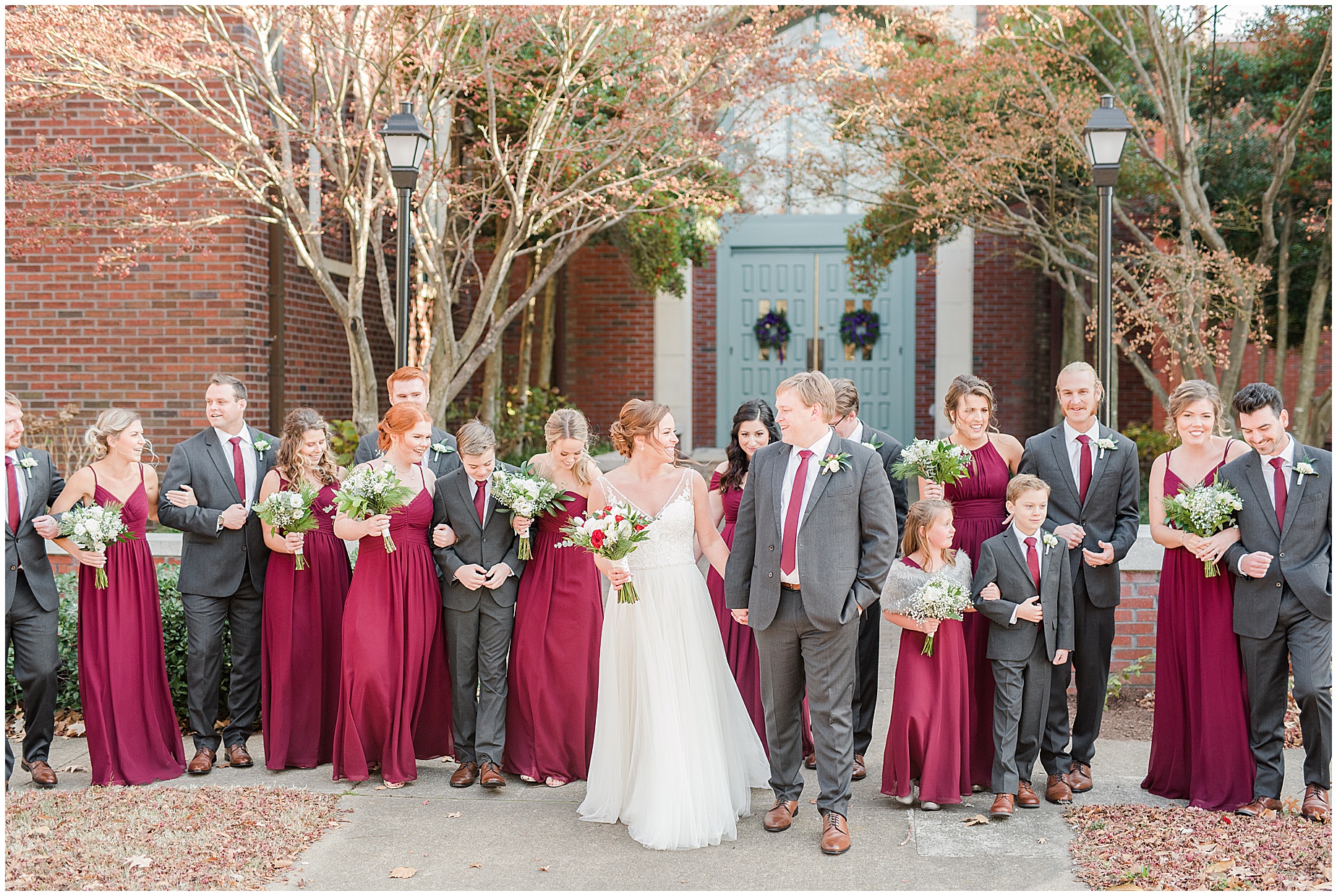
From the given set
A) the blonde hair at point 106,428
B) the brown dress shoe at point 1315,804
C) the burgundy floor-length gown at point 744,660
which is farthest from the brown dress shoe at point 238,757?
the brown dress shoe at point 1315,804

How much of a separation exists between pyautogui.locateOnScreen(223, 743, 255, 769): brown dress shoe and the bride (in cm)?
193

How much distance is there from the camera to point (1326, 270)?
11.9 meters

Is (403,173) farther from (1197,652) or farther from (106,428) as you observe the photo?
(1197,652)

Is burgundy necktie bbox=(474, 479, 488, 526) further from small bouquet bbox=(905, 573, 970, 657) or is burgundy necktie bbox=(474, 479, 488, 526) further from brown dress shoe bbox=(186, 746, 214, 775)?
small bouquet bbox=(905, 573, 970, 657)

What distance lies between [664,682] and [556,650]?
94cm

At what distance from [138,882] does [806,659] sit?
2.79 metres

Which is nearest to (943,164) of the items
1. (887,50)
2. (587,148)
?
(887,50)

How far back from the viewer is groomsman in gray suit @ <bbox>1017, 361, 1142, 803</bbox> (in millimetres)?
5383

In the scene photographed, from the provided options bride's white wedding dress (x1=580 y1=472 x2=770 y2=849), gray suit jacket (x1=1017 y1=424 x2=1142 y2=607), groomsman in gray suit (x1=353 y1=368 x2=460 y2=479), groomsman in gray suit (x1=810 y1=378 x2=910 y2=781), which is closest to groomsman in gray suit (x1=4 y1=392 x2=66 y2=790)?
groomsman in gray suit (x1=353 y1=368 x2=460 y2=479)

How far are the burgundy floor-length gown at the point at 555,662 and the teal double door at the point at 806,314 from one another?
1038 centimetres

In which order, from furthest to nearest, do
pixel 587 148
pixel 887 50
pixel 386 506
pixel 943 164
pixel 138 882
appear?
pixel 943 164, pixel 887 50, pixel 587 148, pixel 386 506, pixel 138 882

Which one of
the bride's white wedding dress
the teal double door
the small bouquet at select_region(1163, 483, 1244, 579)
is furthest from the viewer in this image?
the teal double door

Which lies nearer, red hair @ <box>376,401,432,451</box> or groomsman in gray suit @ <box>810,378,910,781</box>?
red hair @ <box>376,401,432,451</box>

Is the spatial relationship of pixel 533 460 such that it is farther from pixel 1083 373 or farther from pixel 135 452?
pixel 1083 373
